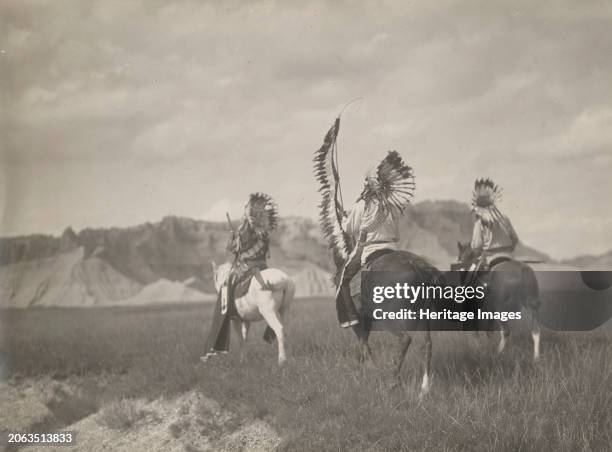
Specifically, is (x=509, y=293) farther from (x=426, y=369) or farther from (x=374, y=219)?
(x=374, y=219)

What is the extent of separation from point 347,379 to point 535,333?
115 centimetres

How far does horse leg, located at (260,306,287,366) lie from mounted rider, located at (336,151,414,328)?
38 centimetres

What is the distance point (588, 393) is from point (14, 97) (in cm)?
424

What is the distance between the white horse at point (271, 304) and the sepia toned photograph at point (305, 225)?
1 cm

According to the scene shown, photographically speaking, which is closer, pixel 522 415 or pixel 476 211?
pixel 522 415

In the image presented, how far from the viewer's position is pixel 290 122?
4.25 m

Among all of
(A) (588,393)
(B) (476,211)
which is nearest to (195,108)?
(B) (476,211)

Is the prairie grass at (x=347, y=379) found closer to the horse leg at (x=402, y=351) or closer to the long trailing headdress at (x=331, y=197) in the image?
the horse leg at (x=402, y=351)

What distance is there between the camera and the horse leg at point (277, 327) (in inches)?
158

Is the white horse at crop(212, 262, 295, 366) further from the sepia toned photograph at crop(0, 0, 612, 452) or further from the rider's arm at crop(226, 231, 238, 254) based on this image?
the rider's arm at crop(226, 231, 238, 254)

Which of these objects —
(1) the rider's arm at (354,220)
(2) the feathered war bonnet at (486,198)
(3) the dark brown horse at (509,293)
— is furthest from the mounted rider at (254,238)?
(3) the dark brown horse at (509,293)

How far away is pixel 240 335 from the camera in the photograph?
4184 millimetres

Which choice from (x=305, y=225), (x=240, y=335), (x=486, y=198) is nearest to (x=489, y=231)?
(x=486, y=198)

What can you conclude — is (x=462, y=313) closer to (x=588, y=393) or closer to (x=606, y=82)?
(x=588, y=393)
